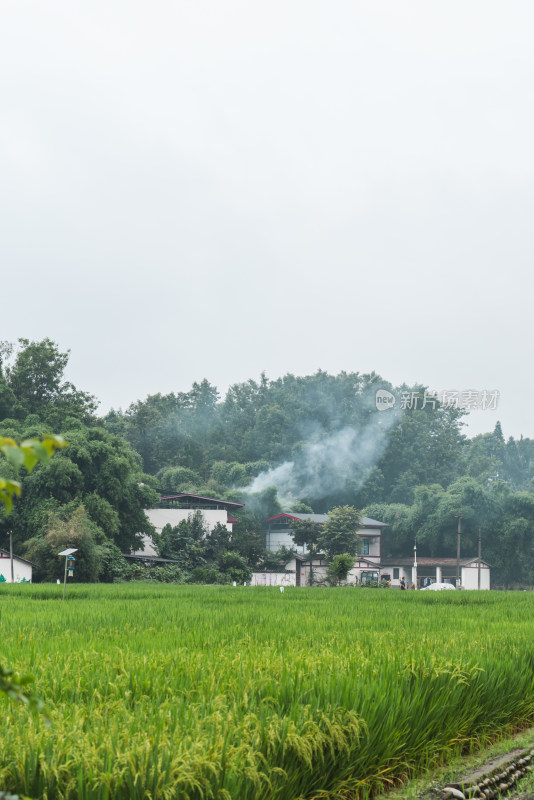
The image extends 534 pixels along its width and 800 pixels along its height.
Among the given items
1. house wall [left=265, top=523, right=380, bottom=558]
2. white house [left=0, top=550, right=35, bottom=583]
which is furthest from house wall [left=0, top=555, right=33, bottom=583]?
A: house wall [left=265, top=523, right=380, bottom=558]

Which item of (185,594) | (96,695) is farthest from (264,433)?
(96,695)

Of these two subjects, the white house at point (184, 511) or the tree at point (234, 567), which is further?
the white house at point (184, 511)

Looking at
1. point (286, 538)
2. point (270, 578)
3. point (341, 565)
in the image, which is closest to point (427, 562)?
point (286, 538)

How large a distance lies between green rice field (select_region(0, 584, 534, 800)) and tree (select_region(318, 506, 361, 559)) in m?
49.2

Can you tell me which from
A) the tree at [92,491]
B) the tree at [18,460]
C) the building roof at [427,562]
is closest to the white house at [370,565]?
the building roof at [427,562]

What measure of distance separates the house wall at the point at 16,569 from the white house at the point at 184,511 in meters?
13.1

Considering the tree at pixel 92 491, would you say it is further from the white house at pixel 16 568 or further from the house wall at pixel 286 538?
the house wall at pixel 286 538

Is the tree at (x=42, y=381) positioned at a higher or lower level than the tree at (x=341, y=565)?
higher

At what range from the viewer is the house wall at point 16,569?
43469 millimetres

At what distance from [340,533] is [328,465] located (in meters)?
30.8

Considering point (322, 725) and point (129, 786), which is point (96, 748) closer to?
point (129, 786)

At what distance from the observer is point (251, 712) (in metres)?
4.79

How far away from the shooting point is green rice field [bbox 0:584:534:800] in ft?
12.3

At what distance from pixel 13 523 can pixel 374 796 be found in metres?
43.7
